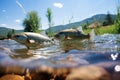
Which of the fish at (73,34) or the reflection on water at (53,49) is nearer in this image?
the reflection on water at (53,49)

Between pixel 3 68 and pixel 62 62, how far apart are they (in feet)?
4.53

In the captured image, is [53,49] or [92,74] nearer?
[92,74]

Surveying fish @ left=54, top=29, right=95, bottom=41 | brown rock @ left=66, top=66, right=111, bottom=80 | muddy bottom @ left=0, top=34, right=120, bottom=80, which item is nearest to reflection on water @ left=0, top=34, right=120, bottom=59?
muddy bottom @ left=0, top=34, right=120, bottom=80

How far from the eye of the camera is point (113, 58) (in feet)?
15.8

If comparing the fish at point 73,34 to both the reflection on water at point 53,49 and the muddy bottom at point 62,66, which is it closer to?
the reflection on water at point 53,49

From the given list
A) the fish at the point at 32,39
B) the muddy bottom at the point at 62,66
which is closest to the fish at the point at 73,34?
the fish at the point at 32,39

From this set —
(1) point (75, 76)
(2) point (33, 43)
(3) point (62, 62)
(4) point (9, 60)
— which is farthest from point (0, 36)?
(1) point (75, 76)

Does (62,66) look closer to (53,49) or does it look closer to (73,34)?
(53,49)

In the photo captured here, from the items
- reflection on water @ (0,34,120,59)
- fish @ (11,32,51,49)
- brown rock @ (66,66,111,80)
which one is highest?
fish @ (11,32,51,49)

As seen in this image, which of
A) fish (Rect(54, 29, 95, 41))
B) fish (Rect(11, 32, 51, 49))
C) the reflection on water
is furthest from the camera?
fish (Rect(54, 29, 95, 41))

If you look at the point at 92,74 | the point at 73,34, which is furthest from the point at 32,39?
the point at 92,74

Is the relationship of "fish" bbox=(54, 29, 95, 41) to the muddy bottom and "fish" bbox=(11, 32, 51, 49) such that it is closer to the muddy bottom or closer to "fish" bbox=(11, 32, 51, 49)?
"fish" bbox=(11, 32, 51, 49)

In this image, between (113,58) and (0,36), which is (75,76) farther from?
(0,36)

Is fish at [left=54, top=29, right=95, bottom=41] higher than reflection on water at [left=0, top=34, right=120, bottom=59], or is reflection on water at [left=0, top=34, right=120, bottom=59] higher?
fish at [left=54, top=29, right=95, bottom=41]
